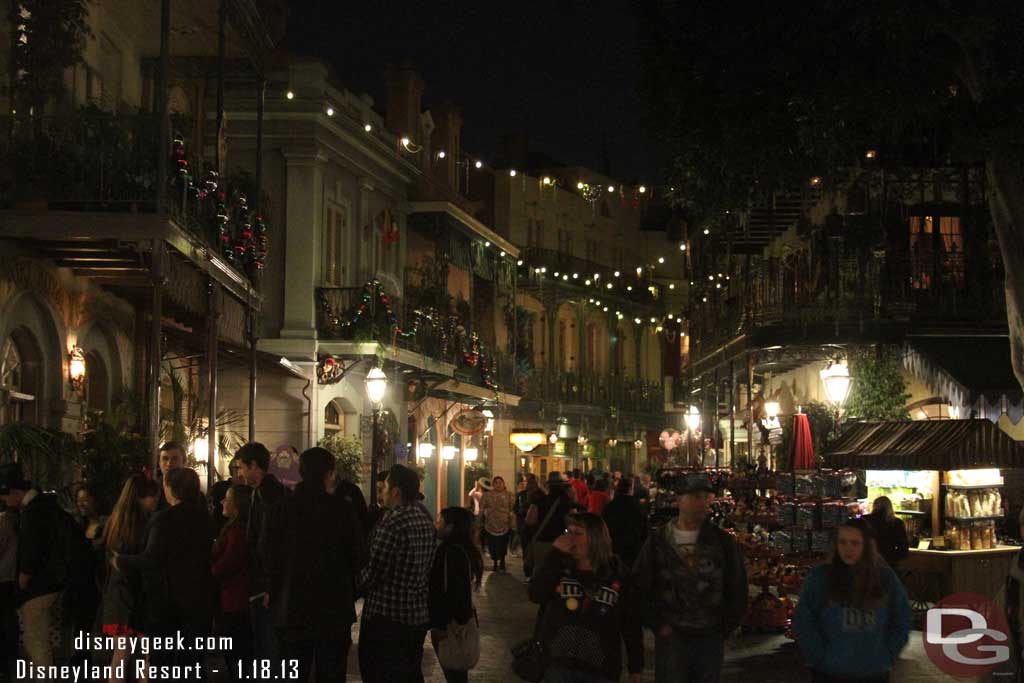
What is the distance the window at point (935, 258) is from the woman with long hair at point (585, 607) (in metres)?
17.7

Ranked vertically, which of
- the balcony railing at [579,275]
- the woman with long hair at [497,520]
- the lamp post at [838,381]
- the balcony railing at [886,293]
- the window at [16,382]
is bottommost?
the woman with long hair at [497,520]

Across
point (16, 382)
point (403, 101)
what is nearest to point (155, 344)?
point (16, 382)

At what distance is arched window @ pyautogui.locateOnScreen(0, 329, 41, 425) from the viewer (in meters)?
16.2

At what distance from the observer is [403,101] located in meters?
35.8

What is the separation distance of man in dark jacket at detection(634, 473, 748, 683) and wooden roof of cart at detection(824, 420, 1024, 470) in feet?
33.7

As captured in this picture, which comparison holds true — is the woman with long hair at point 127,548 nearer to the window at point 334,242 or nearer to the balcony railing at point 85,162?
the balcony railing at point 85,162

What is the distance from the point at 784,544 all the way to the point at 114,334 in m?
8.72

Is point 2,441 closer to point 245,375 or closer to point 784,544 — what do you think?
point 784,544

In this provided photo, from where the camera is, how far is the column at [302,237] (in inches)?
1123

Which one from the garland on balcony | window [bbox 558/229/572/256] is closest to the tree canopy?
the garland on balcony

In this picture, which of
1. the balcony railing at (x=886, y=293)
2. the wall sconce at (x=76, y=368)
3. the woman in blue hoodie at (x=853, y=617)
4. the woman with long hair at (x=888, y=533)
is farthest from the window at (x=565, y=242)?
the woman in blue hoodie at (x=853, y=617)

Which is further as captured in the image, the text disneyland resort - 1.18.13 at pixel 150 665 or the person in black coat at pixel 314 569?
the text disneyland resort - 1.18.13 at pixel 150 665

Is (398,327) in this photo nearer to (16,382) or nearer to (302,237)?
(302,237)

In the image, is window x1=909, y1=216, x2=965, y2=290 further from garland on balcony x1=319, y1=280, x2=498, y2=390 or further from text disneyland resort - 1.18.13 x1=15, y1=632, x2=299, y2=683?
text disneyland resort - 1.18.13 x1=15, y1=632, x2=299, y2=683
